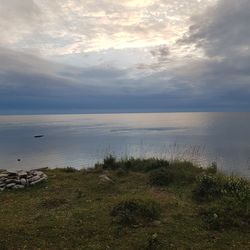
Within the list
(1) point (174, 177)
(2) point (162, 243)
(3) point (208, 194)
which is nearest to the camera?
(2) point (162, 243)

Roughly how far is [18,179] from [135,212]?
7803 mm

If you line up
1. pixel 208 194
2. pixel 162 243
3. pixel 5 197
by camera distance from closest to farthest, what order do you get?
pixel 162 243, pixel 208 194, pixel 5 197

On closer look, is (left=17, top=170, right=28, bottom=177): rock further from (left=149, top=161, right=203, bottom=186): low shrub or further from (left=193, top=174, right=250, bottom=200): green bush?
(left=193, top=174, right=250, bottom=200): green bush

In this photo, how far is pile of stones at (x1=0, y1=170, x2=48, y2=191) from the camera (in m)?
15.4

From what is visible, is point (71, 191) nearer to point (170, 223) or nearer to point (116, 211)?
point (116, 211)

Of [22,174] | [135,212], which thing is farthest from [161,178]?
[22,174]

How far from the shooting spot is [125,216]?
10.0 meters

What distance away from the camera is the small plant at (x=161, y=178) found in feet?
50.0

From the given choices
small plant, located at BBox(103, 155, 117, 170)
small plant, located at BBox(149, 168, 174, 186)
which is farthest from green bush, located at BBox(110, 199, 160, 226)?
small plant, located at BBox(103, 155, 117, 170)

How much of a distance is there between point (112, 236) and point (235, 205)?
4372 millimetres

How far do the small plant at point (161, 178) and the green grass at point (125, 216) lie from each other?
21 centimetres

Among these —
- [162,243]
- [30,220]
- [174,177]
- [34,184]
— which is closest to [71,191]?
[34,184]

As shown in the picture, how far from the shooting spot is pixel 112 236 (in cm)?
898

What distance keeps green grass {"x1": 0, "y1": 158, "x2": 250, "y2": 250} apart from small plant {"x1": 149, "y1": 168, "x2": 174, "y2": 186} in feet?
0.67
